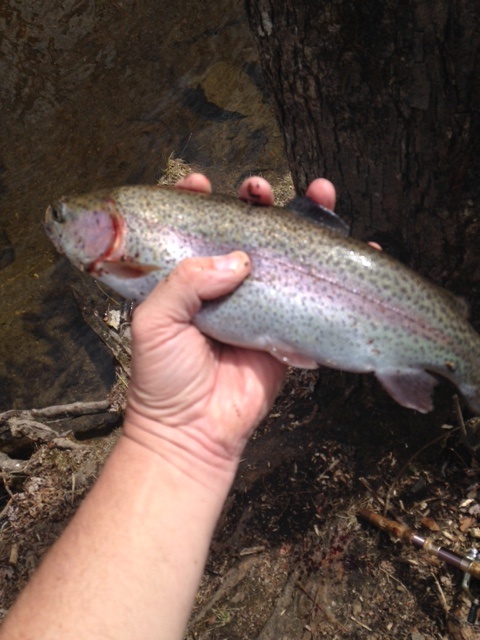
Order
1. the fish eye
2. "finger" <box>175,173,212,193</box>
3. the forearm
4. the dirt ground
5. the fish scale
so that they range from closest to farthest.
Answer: the forearm
the fish scale
the fish eye
"finger" <box>175,173,212,193</box>
the dirt ground

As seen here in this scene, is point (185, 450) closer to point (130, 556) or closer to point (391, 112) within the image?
point (130, 556)

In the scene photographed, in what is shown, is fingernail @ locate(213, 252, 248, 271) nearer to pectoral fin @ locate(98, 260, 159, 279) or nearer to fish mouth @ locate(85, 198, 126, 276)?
pectoral fin @ locate(98, 260, 159, 279)

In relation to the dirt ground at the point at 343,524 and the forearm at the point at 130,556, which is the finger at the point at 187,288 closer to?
the forearm at the point at 130,556

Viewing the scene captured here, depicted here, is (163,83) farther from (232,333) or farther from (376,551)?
(376,551)

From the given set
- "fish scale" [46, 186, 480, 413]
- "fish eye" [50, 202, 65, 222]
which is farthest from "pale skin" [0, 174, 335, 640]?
"fish eye" [50, 202, 65, 222]

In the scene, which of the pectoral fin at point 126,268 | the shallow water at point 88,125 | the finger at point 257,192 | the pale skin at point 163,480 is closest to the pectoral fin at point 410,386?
the pale skin at point 163,480

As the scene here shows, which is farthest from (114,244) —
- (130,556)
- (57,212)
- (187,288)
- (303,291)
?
(130,556)
